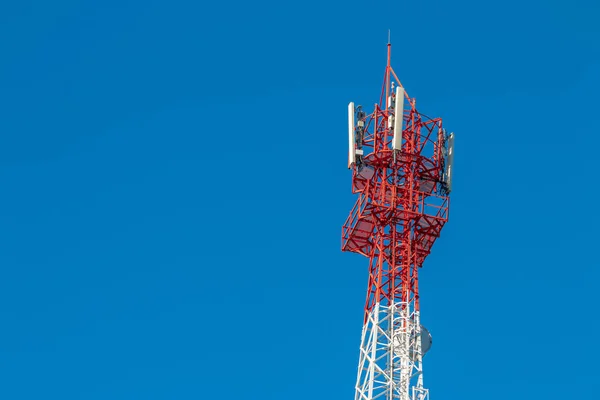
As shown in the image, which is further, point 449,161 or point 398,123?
point 449,161

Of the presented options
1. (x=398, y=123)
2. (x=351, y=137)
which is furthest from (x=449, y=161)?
(x=351, y=137)

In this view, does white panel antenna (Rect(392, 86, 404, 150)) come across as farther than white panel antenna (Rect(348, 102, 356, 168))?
No

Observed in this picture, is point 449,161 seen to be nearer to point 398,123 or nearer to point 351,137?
point 398,123

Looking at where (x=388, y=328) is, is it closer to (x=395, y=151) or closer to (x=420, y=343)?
(x=420, y=343)

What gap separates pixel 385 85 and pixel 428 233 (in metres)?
12.8

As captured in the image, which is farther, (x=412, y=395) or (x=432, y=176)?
(x=432, y=176)

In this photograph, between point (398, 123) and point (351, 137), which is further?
point (351, 137)

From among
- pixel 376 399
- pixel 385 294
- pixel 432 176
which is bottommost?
pixel 376 399

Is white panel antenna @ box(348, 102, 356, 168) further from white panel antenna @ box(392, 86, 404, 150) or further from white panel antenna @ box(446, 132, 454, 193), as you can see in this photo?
white panel antenna @ box(446, 132, 454, 193)

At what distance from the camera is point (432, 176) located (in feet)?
443

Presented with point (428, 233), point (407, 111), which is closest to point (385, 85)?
point (407, 111)

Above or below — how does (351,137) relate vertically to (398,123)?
below

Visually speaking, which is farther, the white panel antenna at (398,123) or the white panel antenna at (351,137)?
the white panel antenna at (351,137)

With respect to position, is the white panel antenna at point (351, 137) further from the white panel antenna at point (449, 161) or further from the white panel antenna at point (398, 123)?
the white panel antenna at point (449, 161)
